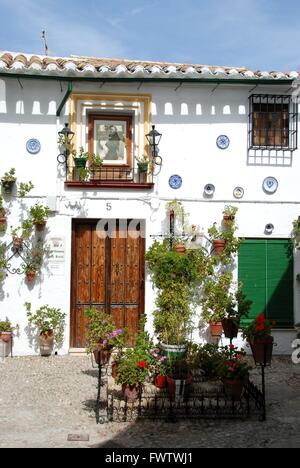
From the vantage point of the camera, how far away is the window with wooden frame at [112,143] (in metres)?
10.1

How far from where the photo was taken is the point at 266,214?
10211 mm

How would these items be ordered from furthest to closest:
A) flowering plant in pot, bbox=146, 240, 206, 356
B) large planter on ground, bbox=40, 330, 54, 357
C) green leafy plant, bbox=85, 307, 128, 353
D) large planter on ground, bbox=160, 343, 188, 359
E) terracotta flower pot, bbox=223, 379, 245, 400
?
flowering plant in pot, bbox=146, 240, 206, 356 → large planter on ground, bbox=40, 330, 54, 357 → large planter on ground, bbox=160, 343, 188, 359 → green leafy plant, bbox=85, 307, 128, 353 → terracotta flower pot, bbox=223, 379, 245, 400

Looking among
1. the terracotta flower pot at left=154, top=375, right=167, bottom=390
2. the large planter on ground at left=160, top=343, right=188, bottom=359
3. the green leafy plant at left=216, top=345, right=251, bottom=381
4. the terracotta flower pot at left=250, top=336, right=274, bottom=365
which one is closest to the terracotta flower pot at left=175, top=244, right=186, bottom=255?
the large planter on ground at left=160, top=343, right=188, bottom=359

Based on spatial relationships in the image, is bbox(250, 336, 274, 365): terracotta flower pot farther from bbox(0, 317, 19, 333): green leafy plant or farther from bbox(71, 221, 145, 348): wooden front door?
bbox(0, 317, 19, 333): green leafy plant

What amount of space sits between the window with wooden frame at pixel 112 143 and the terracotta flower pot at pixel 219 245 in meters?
2.00

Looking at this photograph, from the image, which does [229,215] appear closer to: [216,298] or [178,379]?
[216,298]

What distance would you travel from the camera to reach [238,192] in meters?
10.1

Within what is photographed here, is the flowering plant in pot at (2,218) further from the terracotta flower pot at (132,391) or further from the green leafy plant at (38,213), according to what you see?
the terracotta flower pot at (132,391)

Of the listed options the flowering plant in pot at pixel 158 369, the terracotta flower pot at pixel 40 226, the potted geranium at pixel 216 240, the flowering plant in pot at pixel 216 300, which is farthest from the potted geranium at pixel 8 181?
the flowering plant in pot at pixel 158 369

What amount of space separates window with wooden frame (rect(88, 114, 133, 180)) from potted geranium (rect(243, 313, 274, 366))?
429 cm

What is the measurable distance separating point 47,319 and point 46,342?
41cm

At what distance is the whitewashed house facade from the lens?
9.78 metres
